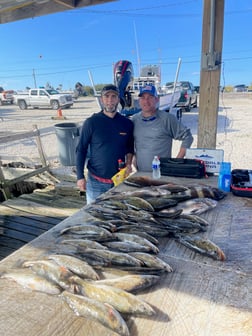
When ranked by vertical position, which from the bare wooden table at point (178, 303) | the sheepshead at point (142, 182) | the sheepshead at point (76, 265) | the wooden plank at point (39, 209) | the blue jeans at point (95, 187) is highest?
the sheepshead at point (76, 265)

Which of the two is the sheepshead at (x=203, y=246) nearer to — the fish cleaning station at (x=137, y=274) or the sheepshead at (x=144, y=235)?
the fish cleaning station at (x=137, y=274)

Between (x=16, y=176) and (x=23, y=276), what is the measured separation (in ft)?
14.8

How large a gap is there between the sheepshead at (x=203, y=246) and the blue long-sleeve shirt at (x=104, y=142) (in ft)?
5.27

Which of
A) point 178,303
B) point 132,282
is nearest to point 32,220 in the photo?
point 132,282

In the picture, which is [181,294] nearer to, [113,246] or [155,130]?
[113,246]

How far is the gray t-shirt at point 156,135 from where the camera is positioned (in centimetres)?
290

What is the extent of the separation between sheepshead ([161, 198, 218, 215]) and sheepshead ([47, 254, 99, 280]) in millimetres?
806

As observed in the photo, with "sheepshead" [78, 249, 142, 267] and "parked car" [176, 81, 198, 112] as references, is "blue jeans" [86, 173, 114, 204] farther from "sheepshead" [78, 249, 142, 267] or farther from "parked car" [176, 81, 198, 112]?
"parked car" [176, 81, 198, 112]

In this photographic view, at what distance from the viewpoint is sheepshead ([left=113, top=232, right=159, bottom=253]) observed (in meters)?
1.36

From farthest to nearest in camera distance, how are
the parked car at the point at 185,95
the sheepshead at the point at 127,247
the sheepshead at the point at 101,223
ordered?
the parked car at the point at 185,95 < the sheepshead at the point at 101,223 < the sheepshead at the point at 127,247

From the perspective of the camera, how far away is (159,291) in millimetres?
1108

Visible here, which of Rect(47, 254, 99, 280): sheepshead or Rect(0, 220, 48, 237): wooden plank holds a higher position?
Rect(47, 254, 99, 280): sheepshead

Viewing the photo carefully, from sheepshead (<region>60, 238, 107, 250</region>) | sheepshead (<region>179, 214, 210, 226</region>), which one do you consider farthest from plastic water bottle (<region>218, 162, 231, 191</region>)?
sheepshead (<region>60, 238, 107, 250</region>)

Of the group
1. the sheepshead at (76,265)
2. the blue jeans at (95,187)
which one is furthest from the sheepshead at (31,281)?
the blue jeans at (95,187)
